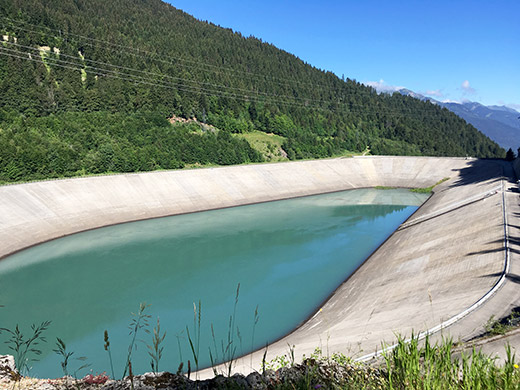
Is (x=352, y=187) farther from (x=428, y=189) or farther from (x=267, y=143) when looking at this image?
(x=267, y=143)

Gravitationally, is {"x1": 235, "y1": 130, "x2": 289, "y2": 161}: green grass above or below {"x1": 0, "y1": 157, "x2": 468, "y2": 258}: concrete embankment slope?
above

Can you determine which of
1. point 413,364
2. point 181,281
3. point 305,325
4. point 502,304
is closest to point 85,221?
point 181,281

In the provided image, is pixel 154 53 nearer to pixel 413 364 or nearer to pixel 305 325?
pixel 305 325

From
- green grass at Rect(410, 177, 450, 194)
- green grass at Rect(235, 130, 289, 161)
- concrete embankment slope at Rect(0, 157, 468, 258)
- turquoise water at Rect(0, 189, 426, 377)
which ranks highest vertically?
green grass at Rect(235, 130, 289, 161)

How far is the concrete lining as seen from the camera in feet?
46.6

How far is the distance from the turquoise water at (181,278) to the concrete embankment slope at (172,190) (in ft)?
6.58

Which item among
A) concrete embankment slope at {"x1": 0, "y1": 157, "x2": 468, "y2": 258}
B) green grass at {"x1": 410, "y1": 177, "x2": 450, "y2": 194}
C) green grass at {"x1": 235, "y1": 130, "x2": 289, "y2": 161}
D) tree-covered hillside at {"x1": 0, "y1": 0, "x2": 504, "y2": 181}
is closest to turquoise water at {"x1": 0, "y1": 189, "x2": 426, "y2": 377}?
concrete embankment slope at {"x1": 0, "y1": 157, "x2": 468, "y2": 258}

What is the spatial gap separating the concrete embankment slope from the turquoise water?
2.01m

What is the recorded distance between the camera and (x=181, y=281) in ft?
77.6

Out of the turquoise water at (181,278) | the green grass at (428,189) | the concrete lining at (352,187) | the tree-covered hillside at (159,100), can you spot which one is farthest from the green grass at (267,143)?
the turquoise water at (181,278)

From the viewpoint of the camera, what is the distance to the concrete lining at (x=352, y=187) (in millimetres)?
14196

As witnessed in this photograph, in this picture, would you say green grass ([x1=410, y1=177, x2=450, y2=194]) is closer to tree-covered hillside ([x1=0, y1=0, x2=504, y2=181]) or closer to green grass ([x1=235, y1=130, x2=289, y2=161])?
tree-covered hillside ([x1=0, y1=0, x2=504, y2=181])

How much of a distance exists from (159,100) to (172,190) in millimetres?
31223

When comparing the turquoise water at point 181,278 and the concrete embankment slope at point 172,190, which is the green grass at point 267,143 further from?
the turquoise water at point 181,278
